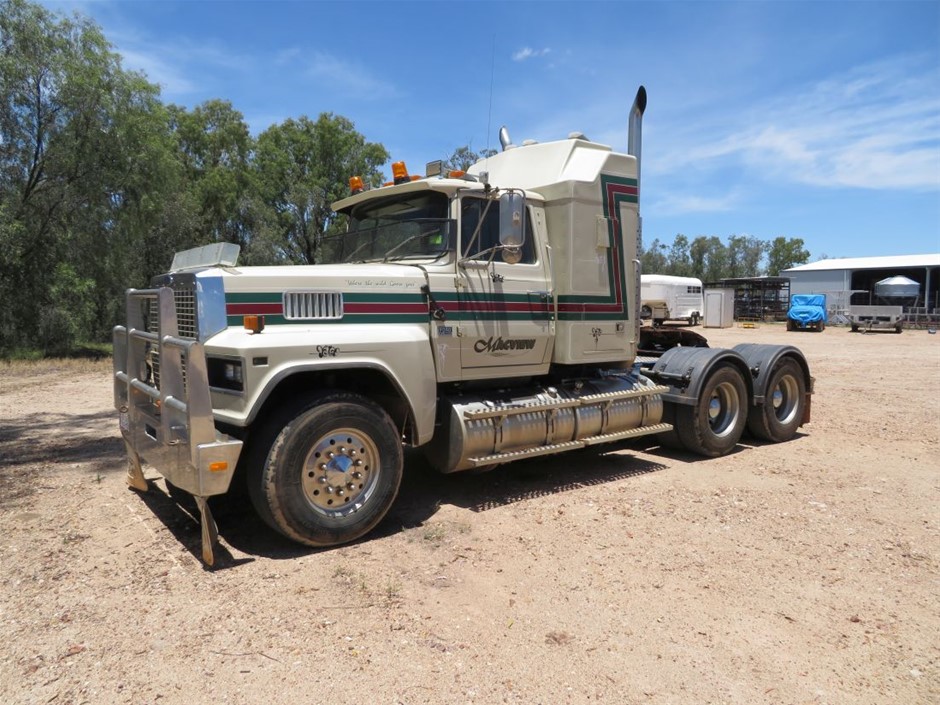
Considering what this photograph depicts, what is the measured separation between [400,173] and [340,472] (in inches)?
113

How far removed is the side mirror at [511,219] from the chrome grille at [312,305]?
156 cm

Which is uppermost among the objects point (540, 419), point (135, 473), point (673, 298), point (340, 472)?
point (673, 298)

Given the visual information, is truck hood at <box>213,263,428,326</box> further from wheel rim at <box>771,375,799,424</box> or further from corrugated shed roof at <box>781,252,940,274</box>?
corrugated shed roof at <box>781,252,940,274</box>

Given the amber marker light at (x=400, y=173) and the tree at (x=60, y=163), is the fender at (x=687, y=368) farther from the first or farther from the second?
the tree at (x=60, y=163)

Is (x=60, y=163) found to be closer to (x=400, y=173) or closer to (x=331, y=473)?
(x=400, y=173)

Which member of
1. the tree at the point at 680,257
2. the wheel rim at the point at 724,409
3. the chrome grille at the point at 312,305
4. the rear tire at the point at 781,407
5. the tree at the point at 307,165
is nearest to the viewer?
the chrome grille at the point at 312,305

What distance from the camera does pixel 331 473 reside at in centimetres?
468

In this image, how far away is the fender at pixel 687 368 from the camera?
735 cm

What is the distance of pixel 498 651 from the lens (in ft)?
11.3

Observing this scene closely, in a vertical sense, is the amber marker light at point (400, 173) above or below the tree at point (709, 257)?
below

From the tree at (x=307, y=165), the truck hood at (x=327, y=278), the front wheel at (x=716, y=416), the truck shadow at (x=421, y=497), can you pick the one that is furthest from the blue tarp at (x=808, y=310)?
the truck hood at (x=327, y=278)

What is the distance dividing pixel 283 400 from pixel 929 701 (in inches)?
162

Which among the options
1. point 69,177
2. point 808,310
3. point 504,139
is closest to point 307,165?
point 69,177

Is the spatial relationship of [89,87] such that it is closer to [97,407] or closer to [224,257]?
[97,407]
